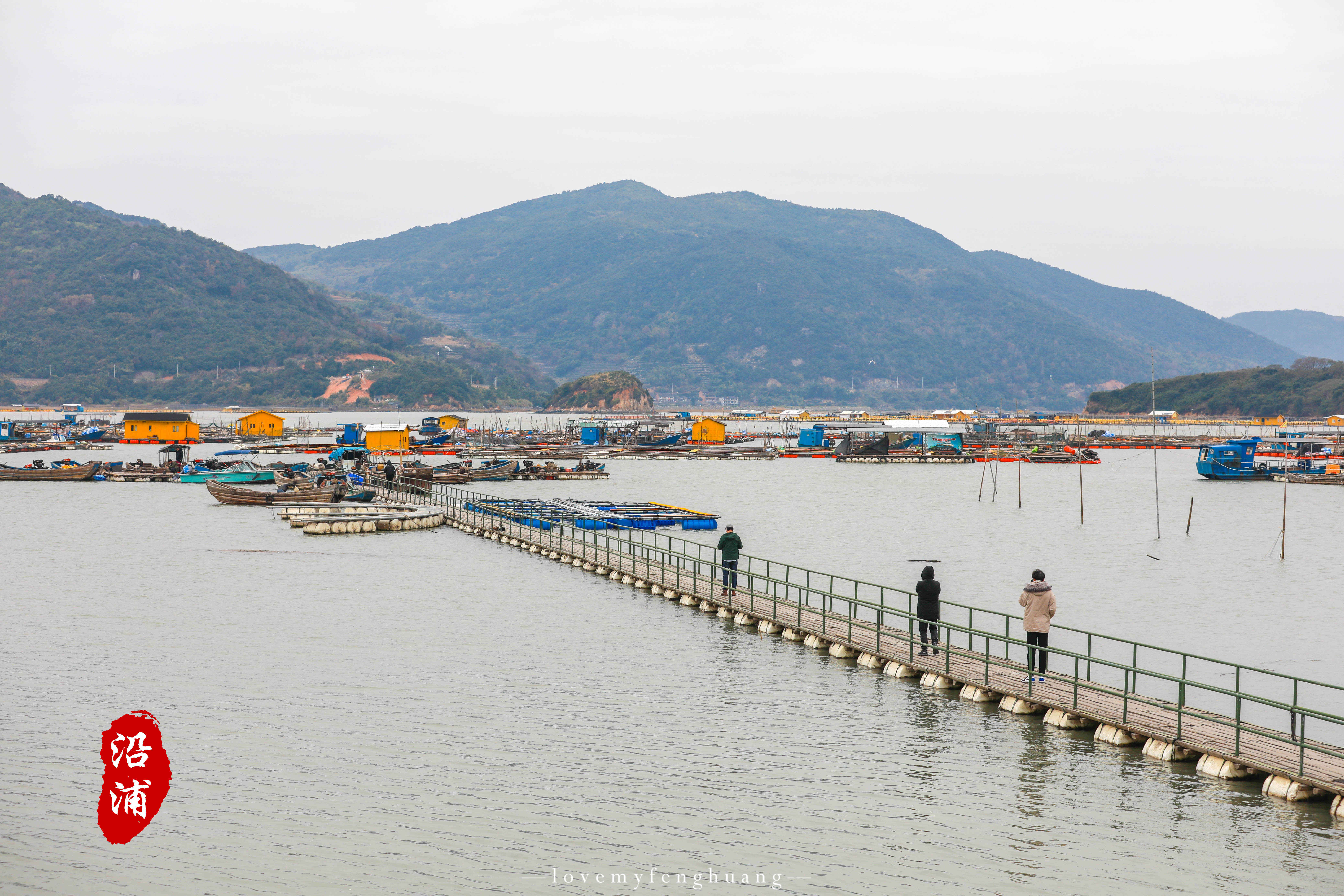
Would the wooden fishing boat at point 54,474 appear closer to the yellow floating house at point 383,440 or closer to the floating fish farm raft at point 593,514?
the yellow floating house at point 383,440

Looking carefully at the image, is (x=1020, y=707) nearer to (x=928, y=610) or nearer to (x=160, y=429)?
(x=928, y=610)

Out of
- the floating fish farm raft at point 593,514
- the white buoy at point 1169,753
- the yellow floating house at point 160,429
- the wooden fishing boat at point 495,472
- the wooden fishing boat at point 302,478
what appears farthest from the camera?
the yellow floating house at point 160,429

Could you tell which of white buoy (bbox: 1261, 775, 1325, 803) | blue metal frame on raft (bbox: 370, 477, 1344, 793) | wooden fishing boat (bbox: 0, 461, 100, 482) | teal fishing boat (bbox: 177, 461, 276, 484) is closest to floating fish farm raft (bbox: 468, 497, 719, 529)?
blue metal frame on raft (bbox: 370, 477, 1344, 793)

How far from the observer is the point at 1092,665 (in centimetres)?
3084

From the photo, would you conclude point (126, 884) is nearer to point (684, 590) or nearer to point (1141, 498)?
point (684, 590)

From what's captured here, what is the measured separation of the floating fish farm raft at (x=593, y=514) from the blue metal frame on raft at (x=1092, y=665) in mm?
8119

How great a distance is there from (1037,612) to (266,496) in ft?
200

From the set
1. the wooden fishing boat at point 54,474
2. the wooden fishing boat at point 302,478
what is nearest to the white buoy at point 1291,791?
the wooden fishing boat at point 302,478

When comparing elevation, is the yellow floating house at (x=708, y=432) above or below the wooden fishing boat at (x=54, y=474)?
above

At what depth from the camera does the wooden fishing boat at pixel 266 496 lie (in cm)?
7325

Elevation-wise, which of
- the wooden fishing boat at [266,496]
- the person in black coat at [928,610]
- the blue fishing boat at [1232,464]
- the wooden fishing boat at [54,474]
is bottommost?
the wooden fishing boat at [54,474]

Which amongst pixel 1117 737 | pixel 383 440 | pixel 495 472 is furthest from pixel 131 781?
pixel 383 440

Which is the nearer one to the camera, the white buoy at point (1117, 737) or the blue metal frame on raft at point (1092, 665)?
the blue metal frame on raft at point (1092, 665)

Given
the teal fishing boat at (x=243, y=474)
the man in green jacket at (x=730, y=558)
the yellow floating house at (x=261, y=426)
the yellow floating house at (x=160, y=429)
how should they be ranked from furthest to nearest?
the yellow floating house at (x=261, y=426) → the yellow floating house at (x=160, y=429) → the teal fishing boat at (x=243, y=474) → the man in green jacket at (x=730, y=558)
